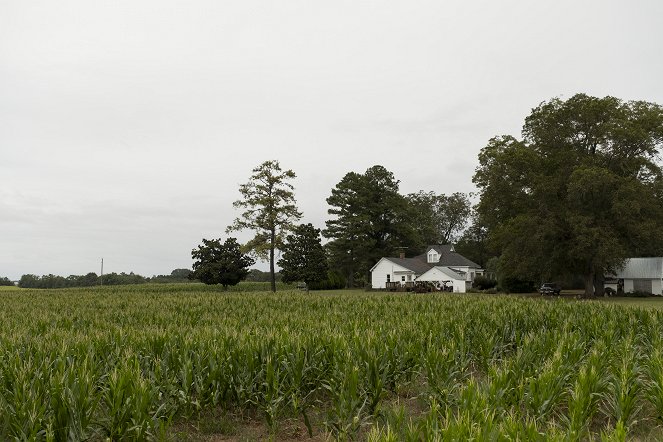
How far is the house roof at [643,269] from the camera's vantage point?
55188 mm

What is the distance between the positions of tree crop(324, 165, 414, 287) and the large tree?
32.8 m

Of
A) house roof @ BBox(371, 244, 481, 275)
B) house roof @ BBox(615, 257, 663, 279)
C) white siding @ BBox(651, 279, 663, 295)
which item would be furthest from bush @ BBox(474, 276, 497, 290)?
white siding @ BBox(651, 279, 663, 295)

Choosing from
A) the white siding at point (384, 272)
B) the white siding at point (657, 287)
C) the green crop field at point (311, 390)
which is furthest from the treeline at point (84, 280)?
the green crop field at point (311, 390)

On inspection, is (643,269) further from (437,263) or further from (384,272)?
(384,272)

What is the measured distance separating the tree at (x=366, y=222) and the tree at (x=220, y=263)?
60.6ft

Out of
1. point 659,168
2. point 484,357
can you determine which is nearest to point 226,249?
point 659,168

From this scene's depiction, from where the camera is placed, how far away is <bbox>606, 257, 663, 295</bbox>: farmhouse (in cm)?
5476

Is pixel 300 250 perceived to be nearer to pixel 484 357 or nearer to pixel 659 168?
pixel 659 168

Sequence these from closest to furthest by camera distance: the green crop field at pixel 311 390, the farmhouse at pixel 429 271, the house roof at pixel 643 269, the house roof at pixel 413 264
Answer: the green crop field at pixel 311 390
the house roof at pixel 643 269
the farmhouse at pixel 429 271
the house roof at pixel 413 264

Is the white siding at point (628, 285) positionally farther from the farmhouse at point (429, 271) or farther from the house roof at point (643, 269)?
the farmhouse at point (429, 271)

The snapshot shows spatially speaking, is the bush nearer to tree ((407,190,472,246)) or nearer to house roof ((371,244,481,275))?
house roof ((371,244,481,275))

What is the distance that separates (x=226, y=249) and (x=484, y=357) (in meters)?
60.3

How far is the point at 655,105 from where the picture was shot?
160 feet

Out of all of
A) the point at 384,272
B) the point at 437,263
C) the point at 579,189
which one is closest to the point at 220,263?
the point at 384,272
